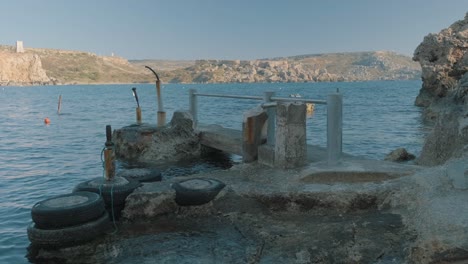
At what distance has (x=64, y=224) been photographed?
6.70 meters

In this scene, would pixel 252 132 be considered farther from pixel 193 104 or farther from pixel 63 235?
pixel 193 104

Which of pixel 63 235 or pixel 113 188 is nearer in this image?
pixel 63 235

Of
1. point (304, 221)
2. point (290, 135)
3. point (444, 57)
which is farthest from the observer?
point (444, 57)

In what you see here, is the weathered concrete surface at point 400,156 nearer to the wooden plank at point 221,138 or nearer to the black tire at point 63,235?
the wooden plank at point 221,138

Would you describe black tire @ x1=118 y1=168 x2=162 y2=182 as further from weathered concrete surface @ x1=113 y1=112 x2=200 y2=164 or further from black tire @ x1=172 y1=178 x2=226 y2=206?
weathered concrete surface @ x1=113 y1=112 x2=200 y2=164

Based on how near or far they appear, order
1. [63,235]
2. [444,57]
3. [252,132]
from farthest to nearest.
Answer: [444,57] → [252,132] → [63,235]

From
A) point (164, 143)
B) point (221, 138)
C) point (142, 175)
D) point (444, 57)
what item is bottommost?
point (164, 143)

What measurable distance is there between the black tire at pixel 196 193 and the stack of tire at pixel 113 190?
2.95 feet

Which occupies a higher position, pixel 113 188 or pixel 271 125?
pixel 271 125

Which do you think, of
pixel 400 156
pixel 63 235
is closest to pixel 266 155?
pixel 63 235

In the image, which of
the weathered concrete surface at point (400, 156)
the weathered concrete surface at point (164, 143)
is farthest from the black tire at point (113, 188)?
the weathered concrete surface at point (400, 156)

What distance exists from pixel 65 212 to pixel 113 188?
50.4 inches

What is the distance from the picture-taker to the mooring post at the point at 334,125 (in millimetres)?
8141

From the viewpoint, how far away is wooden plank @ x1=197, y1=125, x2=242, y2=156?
43.8 ft
